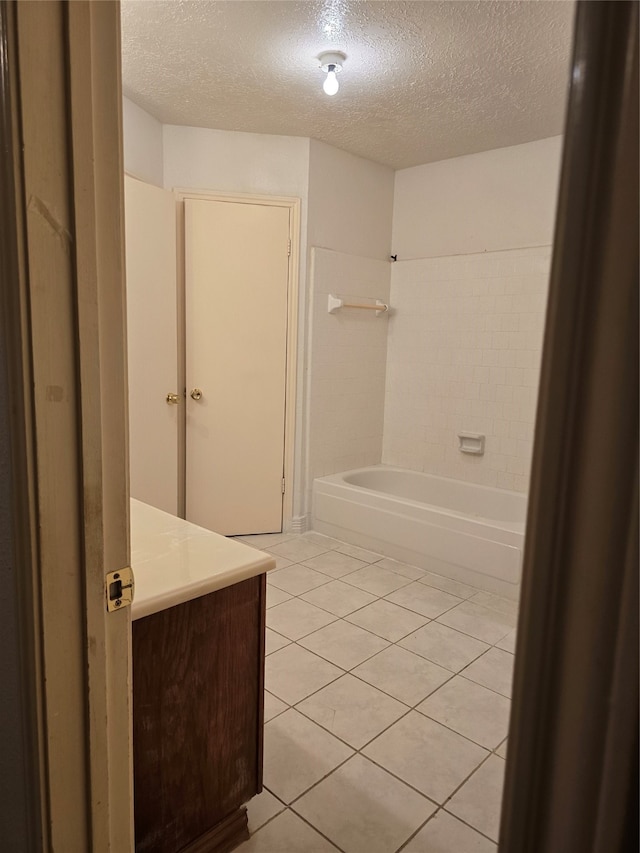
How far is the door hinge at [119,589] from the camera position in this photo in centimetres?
87

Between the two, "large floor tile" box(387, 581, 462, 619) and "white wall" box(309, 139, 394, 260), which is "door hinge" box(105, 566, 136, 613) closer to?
"large floor tile" box(387, 581, 462, 619)

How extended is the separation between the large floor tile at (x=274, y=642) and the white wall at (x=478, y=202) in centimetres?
283

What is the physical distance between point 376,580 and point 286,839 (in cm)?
180

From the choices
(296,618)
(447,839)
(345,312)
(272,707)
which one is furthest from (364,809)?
(345,312)

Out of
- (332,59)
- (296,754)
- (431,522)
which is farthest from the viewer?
(431,522)

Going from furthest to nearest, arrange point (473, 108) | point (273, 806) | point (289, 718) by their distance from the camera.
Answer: point (473, 108) < point (289, 718) < point (273, 806)

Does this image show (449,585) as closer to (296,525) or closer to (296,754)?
(296,525)

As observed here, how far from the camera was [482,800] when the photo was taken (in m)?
1.69

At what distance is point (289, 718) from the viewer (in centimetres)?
203

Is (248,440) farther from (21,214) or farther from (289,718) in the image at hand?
(21,214)

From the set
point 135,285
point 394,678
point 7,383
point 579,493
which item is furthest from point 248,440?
point 579,493

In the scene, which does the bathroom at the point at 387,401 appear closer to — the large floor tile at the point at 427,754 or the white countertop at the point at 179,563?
the large floor tile at the point at 427,754

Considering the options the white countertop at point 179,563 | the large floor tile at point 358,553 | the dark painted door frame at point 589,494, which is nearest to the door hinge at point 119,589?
the white countertop at point 179,563

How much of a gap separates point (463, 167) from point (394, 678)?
3370 millimetres
